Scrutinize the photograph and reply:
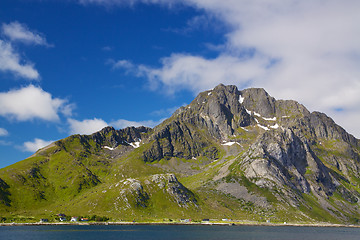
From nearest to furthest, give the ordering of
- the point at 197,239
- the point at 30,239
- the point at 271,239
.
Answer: the point at 30,239 < the point at 197,239 < the point at 271,239

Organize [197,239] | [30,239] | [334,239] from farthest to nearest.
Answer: [334,239]
[197,239]
[30,239]

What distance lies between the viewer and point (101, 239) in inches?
5162

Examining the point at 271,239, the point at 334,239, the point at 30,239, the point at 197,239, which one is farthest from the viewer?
the point at 334,239

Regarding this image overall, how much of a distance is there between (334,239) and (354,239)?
16.7 m

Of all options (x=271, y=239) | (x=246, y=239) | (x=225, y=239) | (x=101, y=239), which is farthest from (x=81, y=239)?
(x=271, y=239)

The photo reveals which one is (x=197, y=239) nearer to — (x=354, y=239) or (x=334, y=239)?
(x=334, y=239)

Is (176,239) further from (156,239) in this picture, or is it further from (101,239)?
(101,239)

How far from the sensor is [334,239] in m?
166

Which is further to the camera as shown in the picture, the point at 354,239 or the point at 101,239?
the point at 354,239

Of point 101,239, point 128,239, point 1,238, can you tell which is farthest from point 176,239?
point 1,238

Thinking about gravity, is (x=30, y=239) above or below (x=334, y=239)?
above

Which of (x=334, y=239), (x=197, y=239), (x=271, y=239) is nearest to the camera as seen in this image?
(x=197, y=239)

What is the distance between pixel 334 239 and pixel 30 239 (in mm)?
151236

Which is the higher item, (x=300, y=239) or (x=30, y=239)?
(x=30, y=239)
